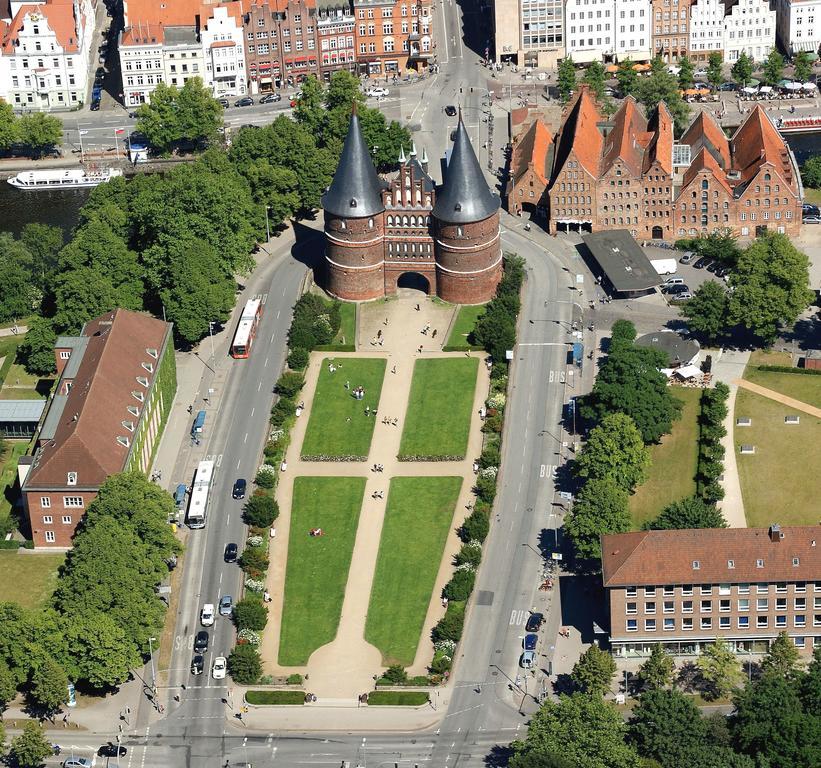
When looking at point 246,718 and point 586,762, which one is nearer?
point 586,762

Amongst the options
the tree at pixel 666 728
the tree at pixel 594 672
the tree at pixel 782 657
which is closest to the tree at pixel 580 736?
the tree at pixel 666 728

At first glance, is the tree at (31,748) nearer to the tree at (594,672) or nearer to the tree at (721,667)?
the tree at (594,672)

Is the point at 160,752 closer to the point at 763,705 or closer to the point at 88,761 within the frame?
the point at 88,761

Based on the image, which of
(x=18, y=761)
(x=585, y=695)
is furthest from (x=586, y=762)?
(x=18, y=761)

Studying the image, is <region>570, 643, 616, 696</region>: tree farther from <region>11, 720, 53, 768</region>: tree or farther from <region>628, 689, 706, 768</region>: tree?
<region>11, 720, 53, 768</region>: tree

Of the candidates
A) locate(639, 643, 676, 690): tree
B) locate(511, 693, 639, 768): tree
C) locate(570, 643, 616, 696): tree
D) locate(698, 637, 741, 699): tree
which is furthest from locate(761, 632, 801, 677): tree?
locate(511, 693, 639, 768): tree

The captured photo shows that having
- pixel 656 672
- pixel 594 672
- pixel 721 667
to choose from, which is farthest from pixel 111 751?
pixel 721 667
